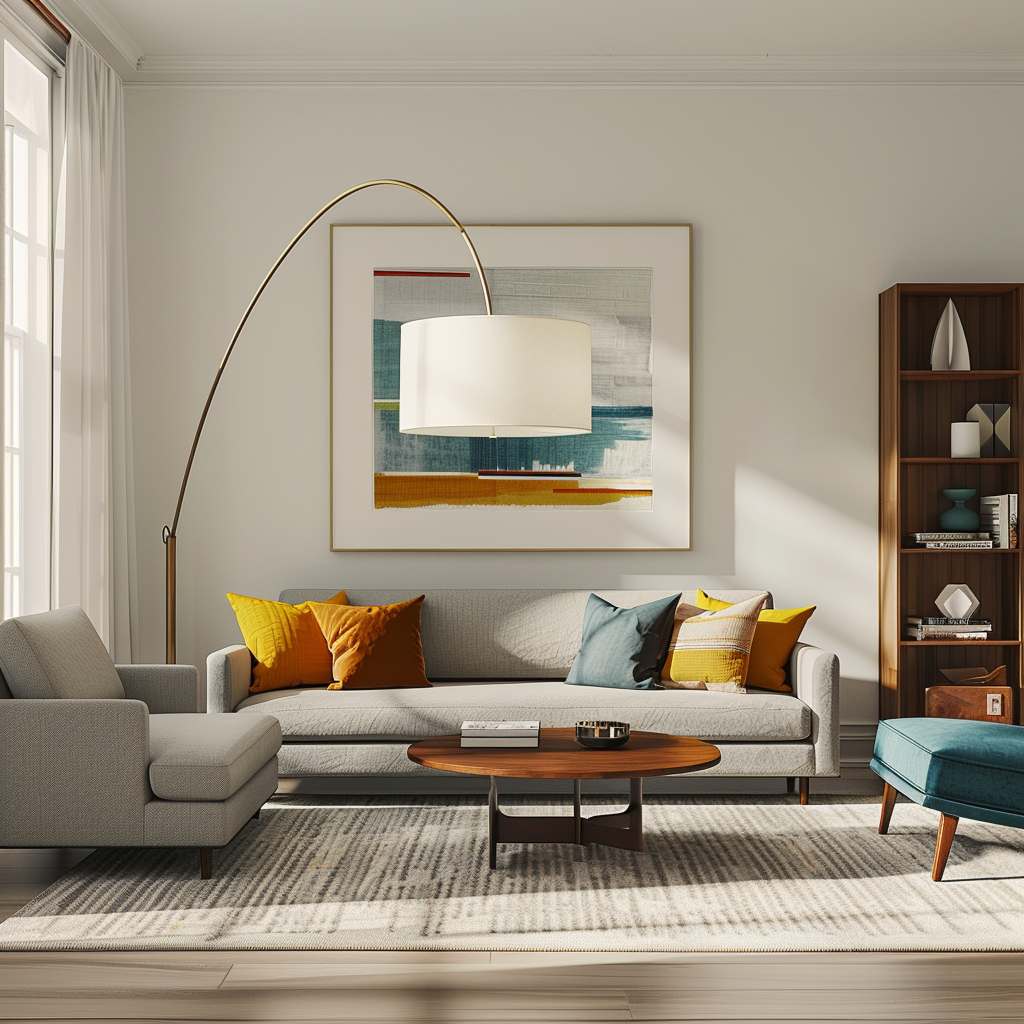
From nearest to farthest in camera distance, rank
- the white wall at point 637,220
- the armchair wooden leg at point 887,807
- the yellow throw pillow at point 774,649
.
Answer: the armchair wooden leg at point 887,807 → the yellow throw pillow at point 774,649 → the white wall at point 637,220

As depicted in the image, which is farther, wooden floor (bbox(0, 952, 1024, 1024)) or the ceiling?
the ceiling

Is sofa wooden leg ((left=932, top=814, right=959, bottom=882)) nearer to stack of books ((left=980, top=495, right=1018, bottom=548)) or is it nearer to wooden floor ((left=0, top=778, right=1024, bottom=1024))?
wooden floor ((left=0, top=778, right=1024, bottom=1024))

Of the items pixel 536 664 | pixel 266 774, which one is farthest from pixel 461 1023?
pixel 536 664

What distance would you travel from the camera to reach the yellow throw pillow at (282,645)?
396 centimetres

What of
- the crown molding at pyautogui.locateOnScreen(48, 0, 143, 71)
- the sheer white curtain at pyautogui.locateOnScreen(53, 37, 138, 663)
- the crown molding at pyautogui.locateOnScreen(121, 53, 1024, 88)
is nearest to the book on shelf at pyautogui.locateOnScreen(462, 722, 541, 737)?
the sheer white curtain at pyautogui.locateOnScreen(53, 37, 138, 663)

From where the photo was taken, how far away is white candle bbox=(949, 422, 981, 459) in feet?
14.4

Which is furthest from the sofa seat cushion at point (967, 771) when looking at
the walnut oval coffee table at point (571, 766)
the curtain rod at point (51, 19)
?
the curtain rod at point (51, 19)

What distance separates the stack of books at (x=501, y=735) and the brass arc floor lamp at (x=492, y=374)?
39.8 inches

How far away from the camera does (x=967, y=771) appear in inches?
A: 114

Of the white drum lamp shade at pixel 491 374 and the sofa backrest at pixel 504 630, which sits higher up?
the white drum lamp shade at pixel 491 374

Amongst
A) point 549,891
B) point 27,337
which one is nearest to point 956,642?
point 549,891

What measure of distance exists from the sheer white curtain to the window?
2.2 inches

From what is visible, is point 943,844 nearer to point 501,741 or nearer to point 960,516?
point 501,741

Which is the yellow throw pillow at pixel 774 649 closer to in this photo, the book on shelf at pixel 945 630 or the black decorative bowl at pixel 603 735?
the book on shelf at pixel 945 630
